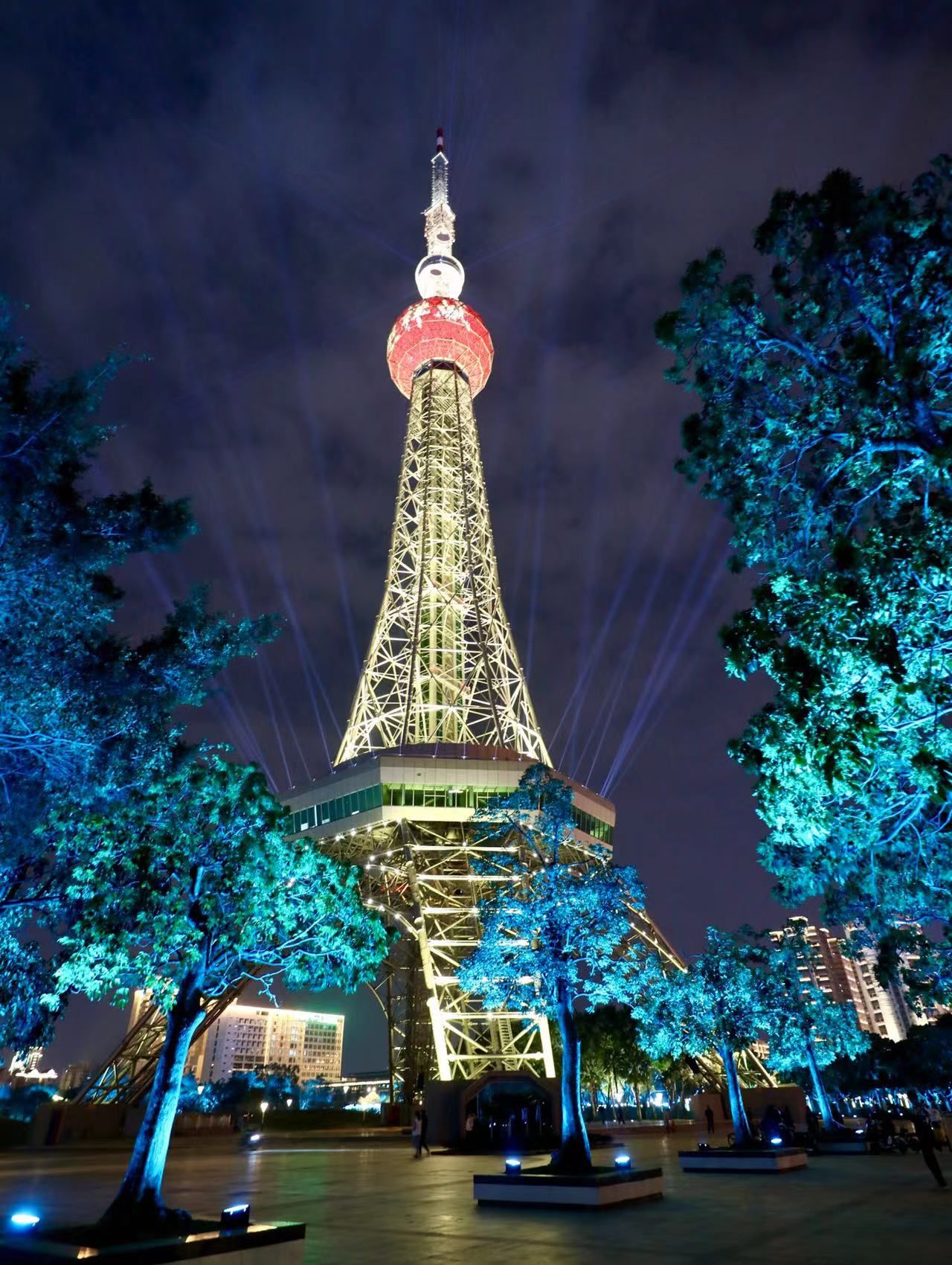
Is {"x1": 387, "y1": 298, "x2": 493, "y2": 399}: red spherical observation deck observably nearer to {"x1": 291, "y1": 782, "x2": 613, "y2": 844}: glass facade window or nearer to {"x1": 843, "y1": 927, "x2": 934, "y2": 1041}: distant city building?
{"x1": 291, "y1": 782, "x2": 613, "y2": 844}: glass facade window

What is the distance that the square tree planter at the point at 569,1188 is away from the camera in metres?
11.8

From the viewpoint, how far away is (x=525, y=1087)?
2528 cm

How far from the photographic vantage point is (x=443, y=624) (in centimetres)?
5516

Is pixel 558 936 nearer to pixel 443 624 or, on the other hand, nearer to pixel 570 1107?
pixel 570 1107

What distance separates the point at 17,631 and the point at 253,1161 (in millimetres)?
20103

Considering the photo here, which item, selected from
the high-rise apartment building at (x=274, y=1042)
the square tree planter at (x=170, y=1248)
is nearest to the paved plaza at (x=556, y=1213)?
the square tree planter at (x=170, y=1248)

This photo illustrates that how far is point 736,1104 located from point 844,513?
16.7 m

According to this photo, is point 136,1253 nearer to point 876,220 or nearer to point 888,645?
point 888,645

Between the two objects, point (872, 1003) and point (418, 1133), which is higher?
point (872, 1003)

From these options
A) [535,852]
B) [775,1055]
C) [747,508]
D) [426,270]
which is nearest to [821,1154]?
[775,1055]

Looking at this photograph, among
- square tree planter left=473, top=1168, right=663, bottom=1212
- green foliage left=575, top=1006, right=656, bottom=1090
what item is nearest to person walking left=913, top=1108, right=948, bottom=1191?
square tree planter left=473, top=1168, right=663, bottom=1212

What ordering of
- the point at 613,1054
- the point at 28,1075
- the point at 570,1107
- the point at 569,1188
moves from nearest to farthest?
1. the point at 569,1188
2. the point at 570,1107
3. the point at 613,1054
4. the point at 28,1075

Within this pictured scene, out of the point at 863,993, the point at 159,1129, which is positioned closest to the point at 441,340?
the point at 159,1129

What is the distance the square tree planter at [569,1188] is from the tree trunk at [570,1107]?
0.55m
